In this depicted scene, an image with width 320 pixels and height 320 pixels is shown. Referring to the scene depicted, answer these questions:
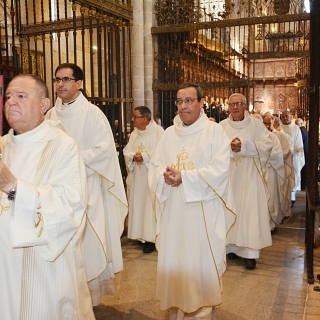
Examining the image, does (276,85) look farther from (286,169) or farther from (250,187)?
(250,187)

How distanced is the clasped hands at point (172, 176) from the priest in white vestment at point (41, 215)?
1.13 m

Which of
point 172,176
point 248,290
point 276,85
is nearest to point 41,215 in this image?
point 172,176

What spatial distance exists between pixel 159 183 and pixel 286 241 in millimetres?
3710

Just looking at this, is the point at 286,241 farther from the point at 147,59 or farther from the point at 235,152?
the point at 147,59

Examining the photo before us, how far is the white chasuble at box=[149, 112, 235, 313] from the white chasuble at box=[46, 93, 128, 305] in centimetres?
53

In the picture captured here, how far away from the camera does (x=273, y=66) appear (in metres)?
16.7

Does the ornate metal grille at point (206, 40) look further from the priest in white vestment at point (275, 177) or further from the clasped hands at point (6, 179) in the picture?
the clasped hands at point (6, 179)

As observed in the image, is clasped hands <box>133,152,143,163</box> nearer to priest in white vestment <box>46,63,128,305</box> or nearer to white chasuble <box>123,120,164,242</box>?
white chasuble <box>123,120,164,242</box>

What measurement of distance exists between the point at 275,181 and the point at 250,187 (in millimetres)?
2426

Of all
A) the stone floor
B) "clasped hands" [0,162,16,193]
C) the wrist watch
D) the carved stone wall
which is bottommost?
the stone floor

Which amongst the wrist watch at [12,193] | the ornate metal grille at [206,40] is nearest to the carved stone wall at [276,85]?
the ornate metal grille at [206,40]

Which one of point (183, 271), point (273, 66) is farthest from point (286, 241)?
point (273, 66)

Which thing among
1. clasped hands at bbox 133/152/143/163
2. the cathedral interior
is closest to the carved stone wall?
the cathedral interior

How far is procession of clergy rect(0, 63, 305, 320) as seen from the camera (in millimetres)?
2482
